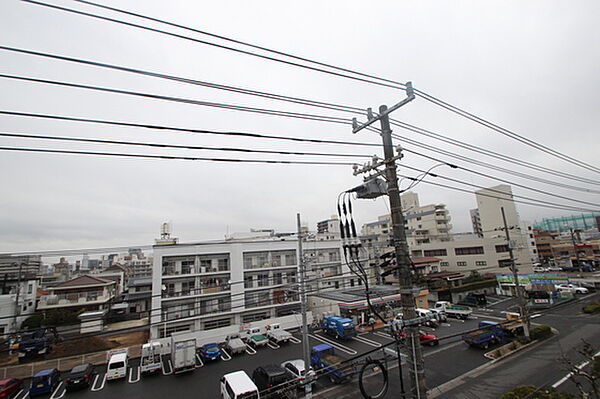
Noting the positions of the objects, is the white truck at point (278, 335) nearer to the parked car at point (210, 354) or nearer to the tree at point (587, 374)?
the parked car at point (210, 354)

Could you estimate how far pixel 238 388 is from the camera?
11.2m

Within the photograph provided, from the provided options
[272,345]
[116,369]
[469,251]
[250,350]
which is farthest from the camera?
[469,251]

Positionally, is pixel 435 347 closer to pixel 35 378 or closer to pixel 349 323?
pixel 349 323

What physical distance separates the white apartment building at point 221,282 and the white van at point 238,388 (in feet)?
29.8

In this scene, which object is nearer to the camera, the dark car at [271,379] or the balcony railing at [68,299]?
the dark car at [271,379]

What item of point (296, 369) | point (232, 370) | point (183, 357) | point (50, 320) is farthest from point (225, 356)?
point (50, 320)

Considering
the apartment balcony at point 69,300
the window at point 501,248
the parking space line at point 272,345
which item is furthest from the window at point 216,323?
the window at point 501,248

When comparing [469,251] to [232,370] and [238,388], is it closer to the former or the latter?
[232,370]

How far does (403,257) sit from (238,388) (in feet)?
32.7

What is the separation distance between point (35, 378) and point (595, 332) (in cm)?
3485

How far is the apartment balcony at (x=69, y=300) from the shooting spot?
88.7ft

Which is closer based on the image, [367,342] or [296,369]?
[296,369]

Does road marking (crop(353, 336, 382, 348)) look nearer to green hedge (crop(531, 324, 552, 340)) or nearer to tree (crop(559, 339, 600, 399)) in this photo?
tree (crop(559, 339, 600, 399))

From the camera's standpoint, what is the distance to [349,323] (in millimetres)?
20312
